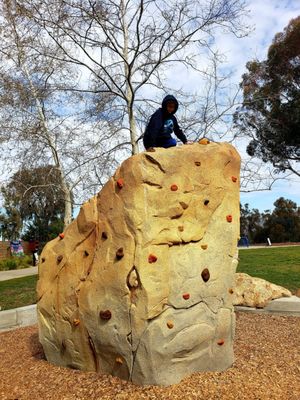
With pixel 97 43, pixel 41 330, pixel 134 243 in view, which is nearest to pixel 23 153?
pixel 97 43

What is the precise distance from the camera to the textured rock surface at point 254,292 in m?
6.95

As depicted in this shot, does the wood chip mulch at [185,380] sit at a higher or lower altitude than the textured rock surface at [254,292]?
lower

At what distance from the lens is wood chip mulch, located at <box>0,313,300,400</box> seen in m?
3.36

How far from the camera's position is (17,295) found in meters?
9.27

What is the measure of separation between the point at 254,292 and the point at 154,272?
403 centimetres

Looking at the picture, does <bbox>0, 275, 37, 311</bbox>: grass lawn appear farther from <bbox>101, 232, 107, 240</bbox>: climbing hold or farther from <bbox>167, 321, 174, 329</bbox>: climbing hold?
<bbox>167, 321, 174, 329</bbox>: climbing hold

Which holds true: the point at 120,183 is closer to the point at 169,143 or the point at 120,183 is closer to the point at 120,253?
the point at 120,253

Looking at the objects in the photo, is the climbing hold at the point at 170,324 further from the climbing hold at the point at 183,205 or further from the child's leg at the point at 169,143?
the child's leg at the point at 169,143

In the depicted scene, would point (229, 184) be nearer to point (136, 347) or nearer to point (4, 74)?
point (136, 347)

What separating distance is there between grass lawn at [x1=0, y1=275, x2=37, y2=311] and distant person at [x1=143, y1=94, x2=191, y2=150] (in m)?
5.14

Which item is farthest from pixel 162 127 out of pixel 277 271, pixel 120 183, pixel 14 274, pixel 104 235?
pixel 14 274

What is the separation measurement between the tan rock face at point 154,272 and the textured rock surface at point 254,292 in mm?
3121

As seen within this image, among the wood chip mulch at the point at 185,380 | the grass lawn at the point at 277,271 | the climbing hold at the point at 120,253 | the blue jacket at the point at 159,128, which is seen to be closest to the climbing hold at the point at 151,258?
the climbing hold at the point at 120,253

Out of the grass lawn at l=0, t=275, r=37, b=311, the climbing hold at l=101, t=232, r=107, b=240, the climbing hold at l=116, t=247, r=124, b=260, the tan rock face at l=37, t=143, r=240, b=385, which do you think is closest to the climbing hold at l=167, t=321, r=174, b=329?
the tan rock face at l=37, t=143, r=240, b=385
